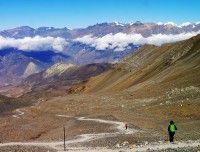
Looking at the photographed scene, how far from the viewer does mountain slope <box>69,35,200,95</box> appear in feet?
340

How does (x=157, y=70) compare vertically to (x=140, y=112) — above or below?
above

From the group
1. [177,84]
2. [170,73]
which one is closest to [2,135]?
[177,84]

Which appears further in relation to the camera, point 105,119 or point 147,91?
point 147,91

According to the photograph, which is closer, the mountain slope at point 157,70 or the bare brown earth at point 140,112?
the bare brown earth at point 140,112

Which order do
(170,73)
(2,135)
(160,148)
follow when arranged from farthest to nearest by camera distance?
(170,73), (2,135), (160,148)

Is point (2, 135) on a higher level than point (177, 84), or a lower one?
lower

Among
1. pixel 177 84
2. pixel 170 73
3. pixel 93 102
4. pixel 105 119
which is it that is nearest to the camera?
pixel 105 119

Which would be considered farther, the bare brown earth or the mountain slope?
the mountain slope

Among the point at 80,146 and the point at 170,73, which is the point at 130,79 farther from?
the point at 80,146

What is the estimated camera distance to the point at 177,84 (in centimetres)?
9469

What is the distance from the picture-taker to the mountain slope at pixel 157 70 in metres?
104

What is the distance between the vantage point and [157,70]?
139 m

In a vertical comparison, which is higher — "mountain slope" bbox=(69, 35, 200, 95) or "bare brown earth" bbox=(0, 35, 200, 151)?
"mountain slope" bbox=(69, 35, 200, 95)

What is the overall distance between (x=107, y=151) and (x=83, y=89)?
144 m
